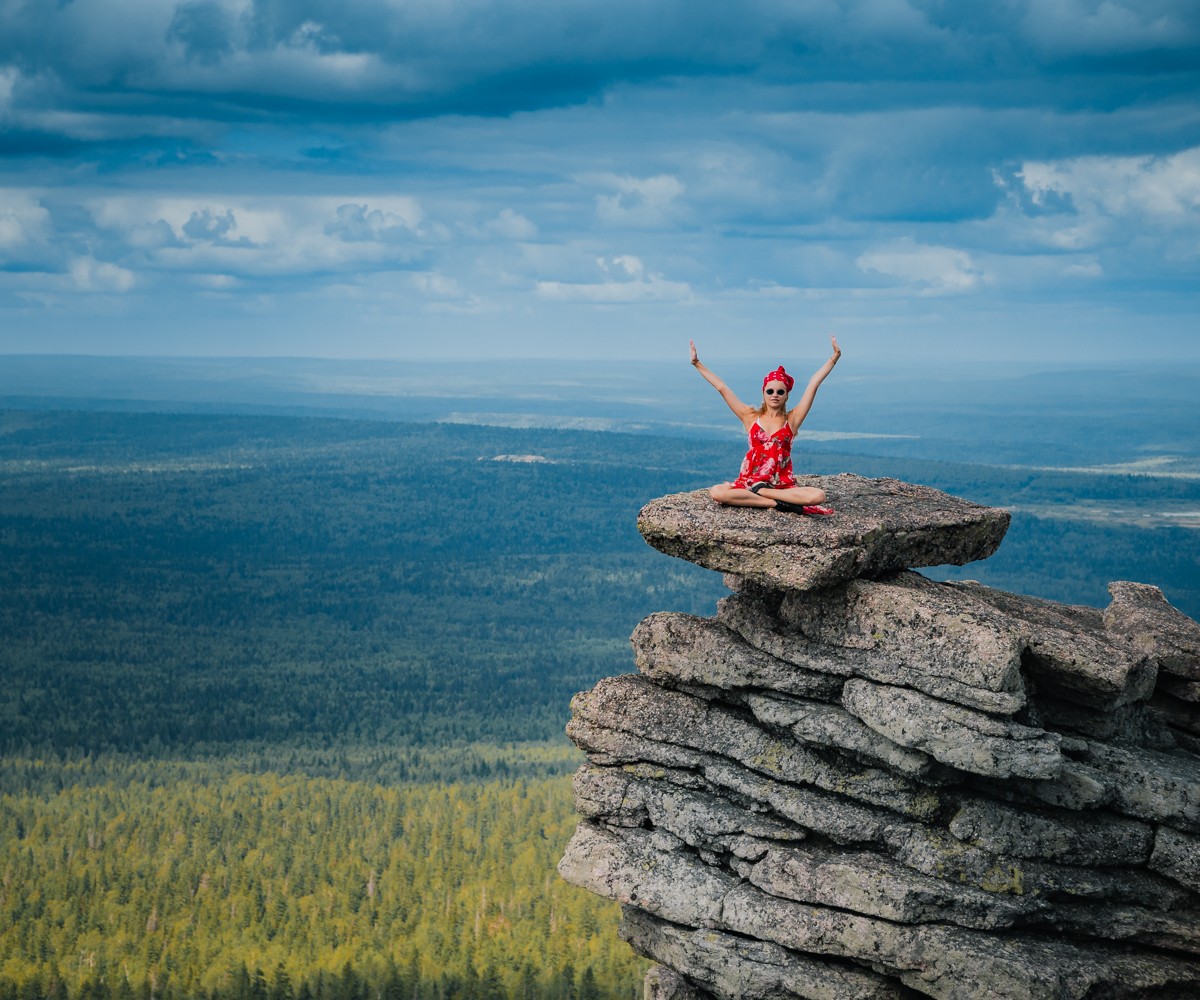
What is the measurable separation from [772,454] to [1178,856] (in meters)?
13.8

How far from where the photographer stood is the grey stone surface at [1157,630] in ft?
115

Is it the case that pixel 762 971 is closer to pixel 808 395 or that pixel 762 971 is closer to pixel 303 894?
pixel 808 395

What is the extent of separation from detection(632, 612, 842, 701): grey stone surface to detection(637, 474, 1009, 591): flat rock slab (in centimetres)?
222

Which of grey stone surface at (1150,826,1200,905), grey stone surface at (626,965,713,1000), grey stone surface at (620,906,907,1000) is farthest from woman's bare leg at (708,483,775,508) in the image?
grey stone surface at (626,965,713,1000)

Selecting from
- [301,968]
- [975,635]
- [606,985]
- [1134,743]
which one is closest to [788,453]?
[975,635]

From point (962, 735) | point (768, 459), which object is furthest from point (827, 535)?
point (962, 735)

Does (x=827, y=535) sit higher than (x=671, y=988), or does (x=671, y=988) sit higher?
(x=827, y=535)

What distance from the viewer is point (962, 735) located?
29453 mm

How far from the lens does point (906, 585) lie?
109 ft

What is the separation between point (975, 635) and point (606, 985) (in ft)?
208

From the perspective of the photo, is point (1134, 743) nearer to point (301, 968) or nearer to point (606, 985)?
point (606, 985)

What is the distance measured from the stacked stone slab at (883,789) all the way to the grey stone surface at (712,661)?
6 centimetres

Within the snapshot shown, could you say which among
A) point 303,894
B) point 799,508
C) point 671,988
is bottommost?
point 303,894

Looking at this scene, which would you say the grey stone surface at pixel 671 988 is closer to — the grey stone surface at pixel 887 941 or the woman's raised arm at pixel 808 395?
the grey stone surface at pixel 887 941
